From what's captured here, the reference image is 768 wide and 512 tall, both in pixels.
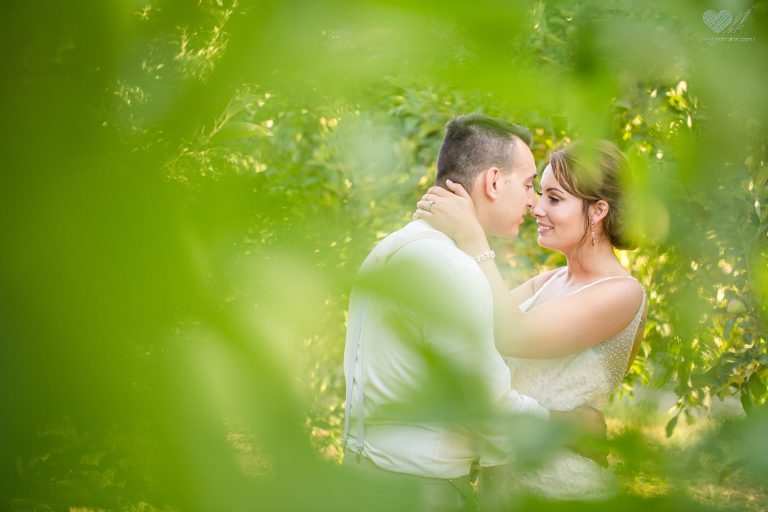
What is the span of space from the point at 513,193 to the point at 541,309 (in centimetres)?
34

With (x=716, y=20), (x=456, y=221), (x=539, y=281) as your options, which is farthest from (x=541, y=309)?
(x=716, y=20)

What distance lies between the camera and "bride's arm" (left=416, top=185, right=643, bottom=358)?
206 centimetres

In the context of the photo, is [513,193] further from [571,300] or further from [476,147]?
[571,300]

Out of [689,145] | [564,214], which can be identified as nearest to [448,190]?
[564,214]

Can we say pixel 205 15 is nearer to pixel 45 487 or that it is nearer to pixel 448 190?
pixel 45 487

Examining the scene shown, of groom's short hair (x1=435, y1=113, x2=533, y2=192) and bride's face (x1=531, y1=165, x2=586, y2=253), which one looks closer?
groom's short hair (x1=435, y1=113, x2=533, y2=192)

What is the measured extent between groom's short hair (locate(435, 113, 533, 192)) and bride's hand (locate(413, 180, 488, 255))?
145mm

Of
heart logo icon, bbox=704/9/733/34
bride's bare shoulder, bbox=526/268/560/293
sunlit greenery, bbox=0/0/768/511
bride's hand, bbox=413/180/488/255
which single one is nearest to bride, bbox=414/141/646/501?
bride's hand, bbox=413/180/488/255

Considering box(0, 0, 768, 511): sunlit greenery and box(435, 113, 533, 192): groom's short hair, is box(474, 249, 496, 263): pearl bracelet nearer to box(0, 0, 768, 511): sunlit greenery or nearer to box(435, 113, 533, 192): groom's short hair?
box(435, 113, 533, 192): groom's short hair

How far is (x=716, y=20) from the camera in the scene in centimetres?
41

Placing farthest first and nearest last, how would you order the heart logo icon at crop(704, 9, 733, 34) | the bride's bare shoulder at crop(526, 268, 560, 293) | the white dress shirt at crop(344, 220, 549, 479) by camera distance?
1. the bride's bare shoulder at crop(526, 268, 560, 293)
2. the heart logo icon at crop(704, 9, 733, 34)
3. the white dress shirt at crop(344, 220, 549, 479)

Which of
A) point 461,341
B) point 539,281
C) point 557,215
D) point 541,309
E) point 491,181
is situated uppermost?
point 461,341

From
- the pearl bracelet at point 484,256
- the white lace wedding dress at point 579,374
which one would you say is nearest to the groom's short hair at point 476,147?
the pearl bracelet at point 484,256

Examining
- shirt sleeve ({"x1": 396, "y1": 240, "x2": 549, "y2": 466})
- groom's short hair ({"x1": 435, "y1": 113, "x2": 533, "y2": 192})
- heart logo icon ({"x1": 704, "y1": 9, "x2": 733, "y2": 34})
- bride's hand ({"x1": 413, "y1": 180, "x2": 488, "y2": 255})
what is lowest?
bride's hand ({"x1": 413, "y1": 180, "x2": 488, "y2": 255})
